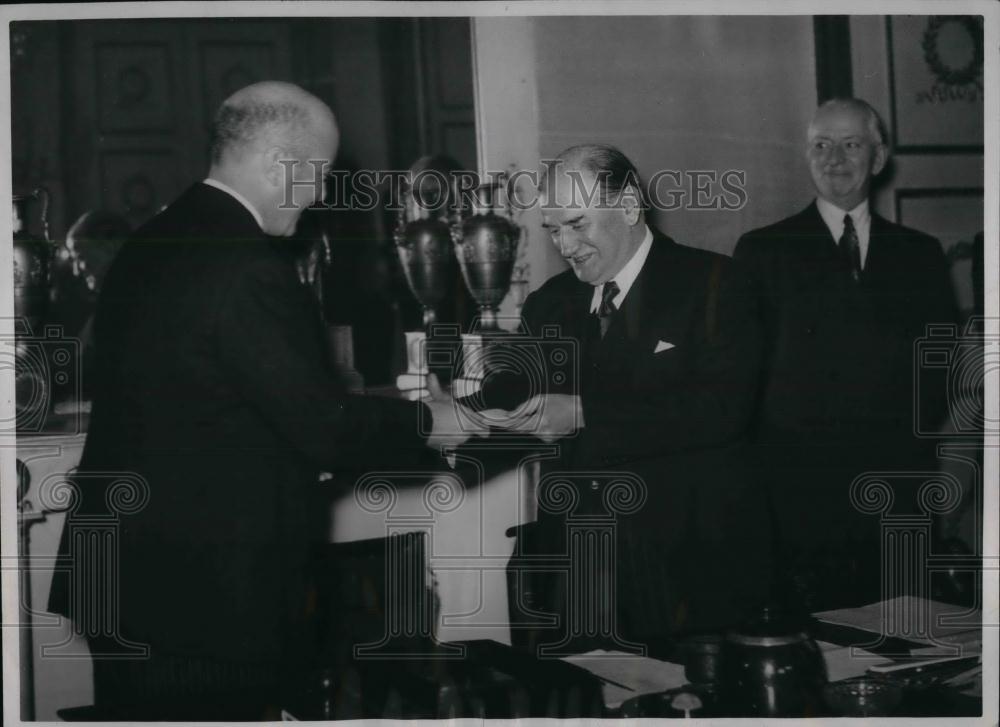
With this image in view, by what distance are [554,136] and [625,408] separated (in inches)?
24.2

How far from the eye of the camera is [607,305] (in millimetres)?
2184

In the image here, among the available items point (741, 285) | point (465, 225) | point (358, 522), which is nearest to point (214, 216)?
point (465, 225)

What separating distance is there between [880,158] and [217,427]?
1.56 meters

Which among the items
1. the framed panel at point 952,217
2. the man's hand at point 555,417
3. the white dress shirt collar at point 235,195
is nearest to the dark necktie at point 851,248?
the framed panel at point 952,217

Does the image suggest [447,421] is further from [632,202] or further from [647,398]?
[632,202]

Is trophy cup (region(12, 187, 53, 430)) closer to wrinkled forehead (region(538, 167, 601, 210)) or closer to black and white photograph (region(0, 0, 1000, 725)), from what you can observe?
black and white photograph (region(0, 0, 1000, 725))

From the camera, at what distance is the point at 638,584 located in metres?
2.21

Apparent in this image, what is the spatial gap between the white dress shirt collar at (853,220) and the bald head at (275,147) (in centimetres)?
109

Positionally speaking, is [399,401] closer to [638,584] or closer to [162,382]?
[162,382]

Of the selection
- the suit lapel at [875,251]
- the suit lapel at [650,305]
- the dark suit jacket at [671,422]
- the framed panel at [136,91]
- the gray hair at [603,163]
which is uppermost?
the framed panel at [136,91]

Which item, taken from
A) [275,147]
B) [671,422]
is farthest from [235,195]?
[671,422]

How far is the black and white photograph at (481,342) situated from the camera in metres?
2.15

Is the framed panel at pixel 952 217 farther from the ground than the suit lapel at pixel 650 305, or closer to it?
farther from the ground

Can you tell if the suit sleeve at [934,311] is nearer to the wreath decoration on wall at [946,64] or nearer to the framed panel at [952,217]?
the framed panel at [952,217]
